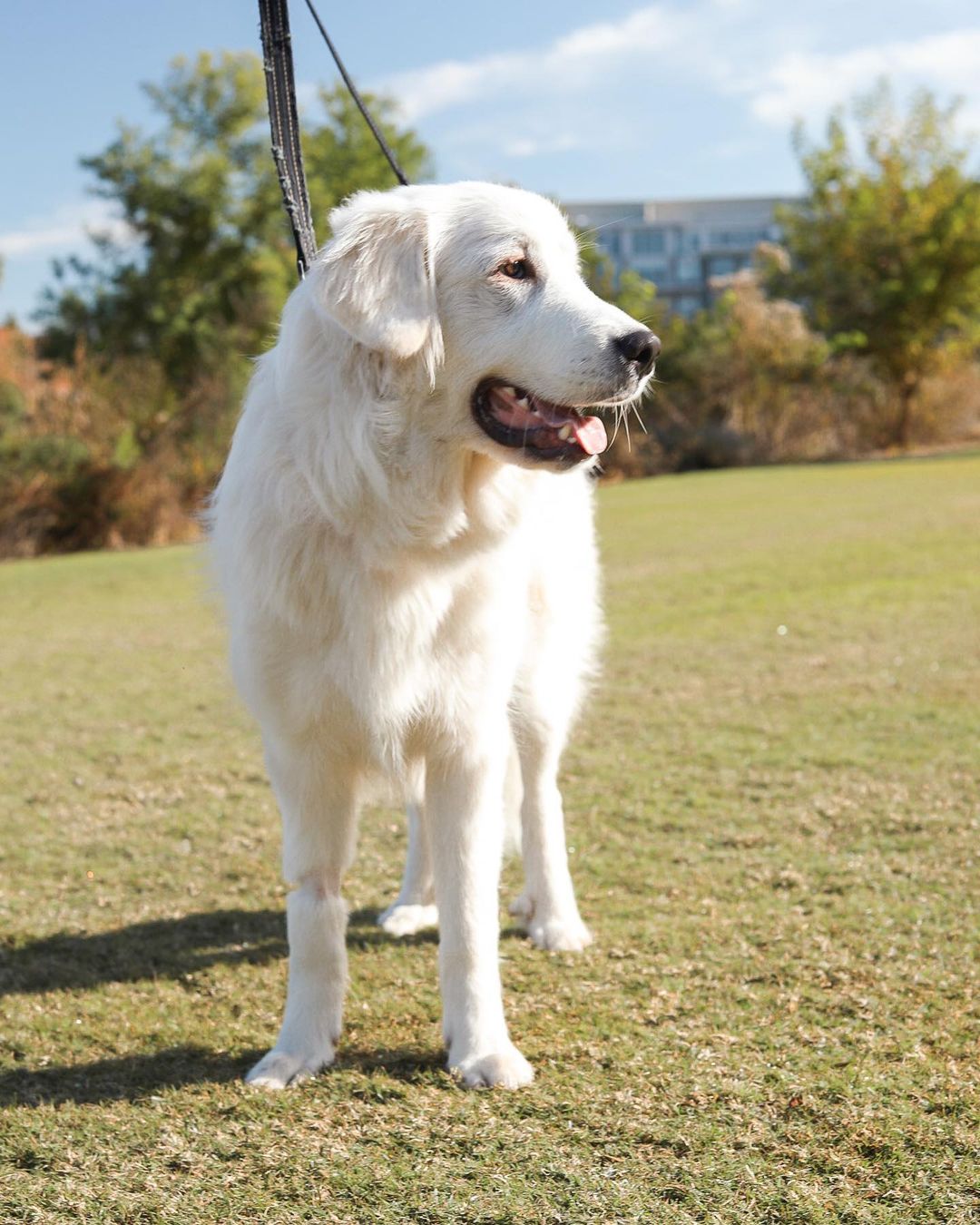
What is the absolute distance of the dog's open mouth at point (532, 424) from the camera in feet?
9.18

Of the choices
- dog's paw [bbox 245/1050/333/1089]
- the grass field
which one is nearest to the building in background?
the grass field

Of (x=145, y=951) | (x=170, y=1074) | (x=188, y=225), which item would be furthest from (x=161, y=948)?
(x=188, y=225)

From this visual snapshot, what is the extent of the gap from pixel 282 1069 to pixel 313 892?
43 centimetres

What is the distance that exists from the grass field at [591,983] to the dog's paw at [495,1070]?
1.8 inches

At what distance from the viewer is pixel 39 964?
3828 millimetres

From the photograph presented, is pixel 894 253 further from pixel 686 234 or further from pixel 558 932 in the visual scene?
pixel 686 234

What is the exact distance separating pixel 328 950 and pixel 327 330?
61.6 inches

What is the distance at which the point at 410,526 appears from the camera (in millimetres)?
2820

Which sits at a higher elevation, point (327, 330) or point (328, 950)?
point (327, 330)

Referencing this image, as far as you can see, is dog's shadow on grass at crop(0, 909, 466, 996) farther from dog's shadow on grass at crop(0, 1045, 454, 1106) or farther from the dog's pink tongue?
the dog's pink tongue

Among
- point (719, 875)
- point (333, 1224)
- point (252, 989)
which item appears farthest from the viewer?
point (719, 875)

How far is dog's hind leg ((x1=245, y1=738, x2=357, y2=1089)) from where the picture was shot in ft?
10.1

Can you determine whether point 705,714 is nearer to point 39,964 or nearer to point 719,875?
point 719,875

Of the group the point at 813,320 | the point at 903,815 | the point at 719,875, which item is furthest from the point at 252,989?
the point at 813,320
